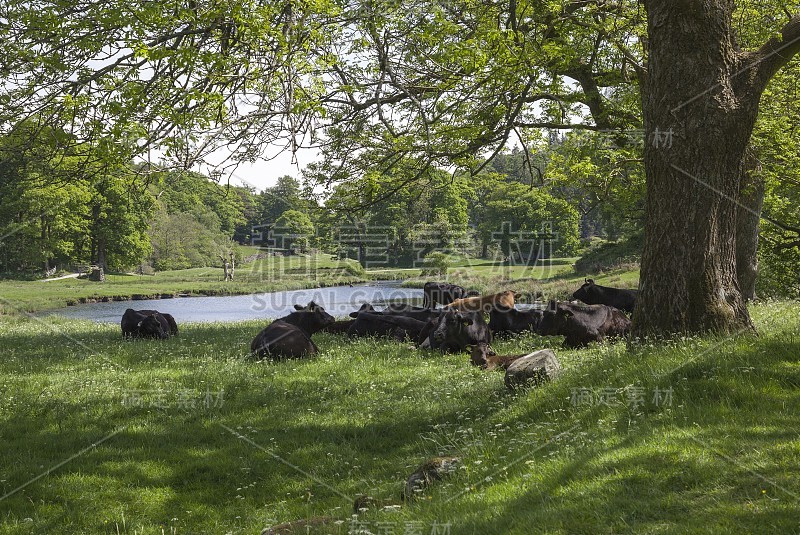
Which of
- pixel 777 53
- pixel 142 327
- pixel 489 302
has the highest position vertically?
pixel 777 53

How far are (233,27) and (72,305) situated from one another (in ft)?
161

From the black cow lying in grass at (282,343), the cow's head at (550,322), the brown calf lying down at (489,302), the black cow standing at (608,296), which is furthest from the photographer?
the brown calf lying down at (489,302)

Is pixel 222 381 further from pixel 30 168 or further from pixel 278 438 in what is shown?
pixel 30 168

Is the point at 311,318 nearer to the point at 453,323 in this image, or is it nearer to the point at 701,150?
the point at 453,323

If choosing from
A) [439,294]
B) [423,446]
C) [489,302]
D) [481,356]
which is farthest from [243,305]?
[423,446]

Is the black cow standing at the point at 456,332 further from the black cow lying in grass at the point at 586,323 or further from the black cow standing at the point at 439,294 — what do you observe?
the black cow standing at the point at 439,294

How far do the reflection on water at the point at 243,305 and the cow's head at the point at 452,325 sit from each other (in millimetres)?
19320

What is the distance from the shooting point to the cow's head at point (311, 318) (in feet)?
58.0

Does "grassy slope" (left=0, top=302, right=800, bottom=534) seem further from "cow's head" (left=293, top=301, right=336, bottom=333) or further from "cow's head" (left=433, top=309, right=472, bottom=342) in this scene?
"cow's head" (left=293, top=301, right=336, bottom=333)

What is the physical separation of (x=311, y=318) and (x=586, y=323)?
788 cm

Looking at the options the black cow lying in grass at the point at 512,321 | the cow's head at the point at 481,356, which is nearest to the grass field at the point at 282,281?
the black cow lying in grass at the point at 512,321

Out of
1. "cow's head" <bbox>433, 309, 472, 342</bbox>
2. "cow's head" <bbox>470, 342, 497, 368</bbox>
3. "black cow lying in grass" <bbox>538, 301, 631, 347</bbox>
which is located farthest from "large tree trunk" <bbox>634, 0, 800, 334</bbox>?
"cow's head" <bbox>433, 309, 472, 342</bbox>

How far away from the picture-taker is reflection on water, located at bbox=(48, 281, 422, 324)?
126 ft

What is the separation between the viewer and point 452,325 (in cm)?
1427
